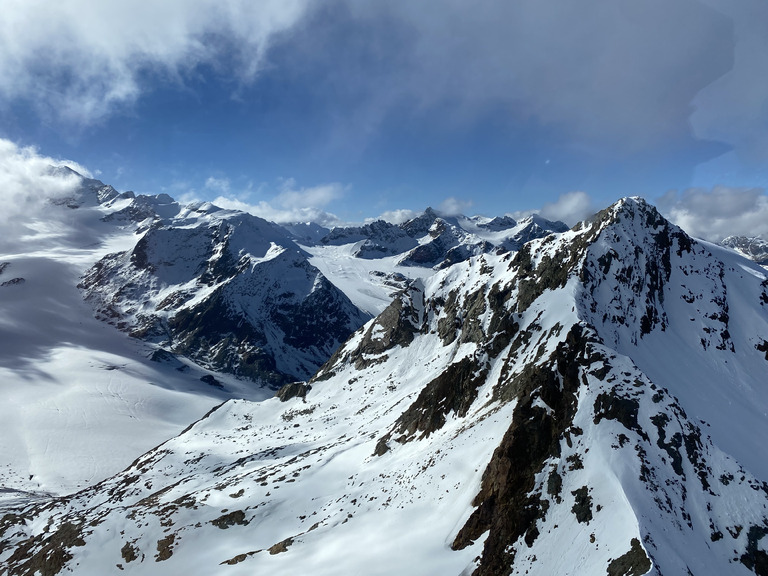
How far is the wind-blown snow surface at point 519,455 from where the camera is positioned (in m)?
24.8

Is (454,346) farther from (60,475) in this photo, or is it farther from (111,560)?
(60,475)

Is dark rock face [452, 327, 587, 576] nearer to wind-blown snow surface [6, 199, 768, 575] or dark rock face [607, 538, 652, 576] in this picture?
wind-blown snow surface [6, 199, 768, 575]

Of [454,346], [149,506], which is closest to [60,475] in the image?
[149,506]

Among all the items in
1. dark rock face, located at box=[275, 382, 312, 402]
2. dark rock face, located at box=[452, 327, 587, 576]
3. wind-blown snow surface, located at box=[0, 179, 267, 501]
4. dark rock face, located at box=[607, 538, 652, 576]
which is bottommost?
dark rock face, located at box=[607, 538, 652, 576]

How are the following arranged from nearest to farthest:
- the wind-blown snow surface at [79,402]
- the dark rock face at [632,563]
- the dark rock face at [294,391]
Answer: the dark rock face at [632,563] < the dark rock face at [294,391] < the wind-blown snow surface at [79,402]

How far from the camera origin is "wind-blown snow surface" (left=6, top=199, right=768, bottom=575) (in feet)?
81.4

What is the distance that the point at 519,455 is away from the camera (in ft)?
93.7

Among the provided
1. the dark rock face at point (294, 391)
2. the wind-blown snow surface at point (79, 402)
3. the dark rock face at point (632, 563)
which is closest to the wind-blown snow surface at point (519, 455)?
the dark rock face at point (632, 563)

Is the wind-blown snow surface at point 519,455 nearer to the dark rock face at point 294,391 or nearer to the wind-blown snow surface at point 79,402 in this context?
the dark rock face at point 294,391

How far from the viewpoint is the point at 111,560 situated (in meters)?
38.4

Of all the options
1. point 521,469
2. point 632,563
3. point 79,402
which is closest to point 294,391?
point 521,469

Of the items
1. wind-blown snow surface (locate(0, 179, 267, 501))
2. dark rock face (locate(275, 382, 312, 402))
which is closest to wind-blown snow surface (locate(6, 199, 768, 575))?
dark rock face (locate(275, 382, 312, 402))

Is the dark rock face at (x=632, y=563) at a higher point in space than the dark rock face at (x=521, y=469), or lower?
lower

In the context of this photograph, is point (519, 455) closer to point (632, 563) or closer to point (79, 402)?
point (632, 563)
